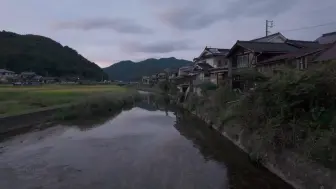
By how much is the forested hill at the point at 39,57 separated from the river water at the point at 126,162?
69.6 meters

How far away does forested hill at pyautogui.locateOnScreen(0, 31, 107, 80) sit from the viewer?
76.8 m

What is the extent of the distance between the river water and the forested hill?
6958 cm

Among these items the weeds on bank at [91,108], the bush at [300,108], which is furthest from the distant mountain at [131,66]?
the bush at [300,108]

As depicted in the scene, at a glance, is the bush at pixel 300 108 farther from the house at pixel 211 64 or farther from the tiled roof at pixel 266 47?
the house at pixel 211 64

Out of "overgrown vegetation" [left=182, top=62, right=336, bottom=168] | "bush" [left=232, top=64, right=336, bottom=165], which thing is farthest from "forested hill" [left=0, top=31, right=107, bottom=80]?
"bush" [left=232, top=64, right=336, bottom=165]

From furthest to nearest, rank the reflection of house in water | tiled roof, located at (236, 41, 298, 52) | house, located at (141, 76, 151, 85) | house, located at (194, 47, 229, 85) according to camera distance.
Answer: house, located at (141, 76, 151, 85) < house, located at (194, 47, 229, 85) < tiled roof, located at (236, 41, 298, 52) < the reflection of house in water

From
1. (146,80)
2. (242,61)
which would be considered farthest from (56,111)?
(146,80)

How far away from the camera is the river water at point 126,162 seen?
8.73 m

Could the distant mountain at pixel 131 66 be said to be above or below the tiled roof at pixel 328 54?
above

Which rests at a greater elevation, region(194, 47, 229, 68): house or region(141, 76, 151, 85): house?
region(194, 47, 229, 68): house

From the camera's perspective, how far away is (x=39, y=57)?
8062cm

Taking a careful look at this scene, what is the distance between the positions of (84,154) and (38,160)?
182cm

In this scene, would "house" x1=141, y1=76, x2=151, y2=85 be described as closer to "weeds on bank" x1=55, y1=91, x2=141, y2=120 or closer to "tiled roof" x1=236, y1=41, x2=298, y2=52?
"weeds on bank" x1=55, y1=91, x2=141, y2=120

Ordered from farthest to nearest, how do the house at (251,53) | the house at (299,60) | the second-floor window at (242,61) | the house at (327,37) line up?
the house at (327,37) < the second-floor window at (242,61) < the house at (251,53) < the house at (299,60)
